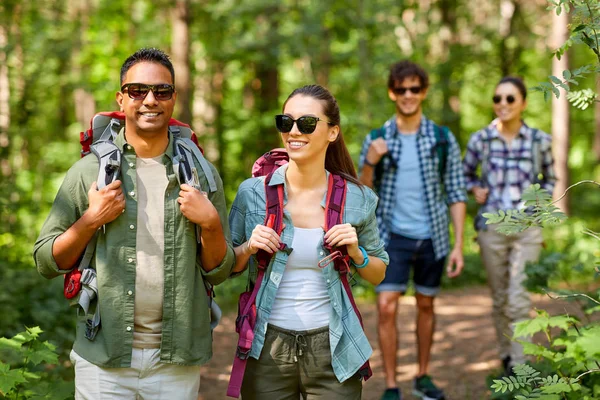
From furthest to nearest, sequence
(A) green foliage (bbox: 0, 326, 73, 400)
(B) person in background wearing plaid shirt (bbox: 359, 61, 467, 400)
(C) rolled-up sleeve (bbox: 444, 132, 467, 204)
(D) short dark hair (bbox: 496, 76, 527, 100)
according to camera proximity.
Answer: (D) short dark hair (bbox: 496, 76, 527, 100), (C) rolled-up sleeve (bbox: 444, 132, 467, 204), (B) person in background wearing plaid shirt (bbox: 359, 61, 467, 400), (A) green foliage (bbox: 0, 326, 73, 400)

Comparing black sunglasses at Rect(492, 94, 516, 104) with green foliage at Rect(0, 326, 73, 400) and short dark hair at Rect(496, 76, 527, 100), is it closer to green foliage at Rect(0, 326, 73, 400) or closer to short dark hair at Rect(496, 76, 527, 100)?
short dark hair at Rect(496, 76, 527, 100)

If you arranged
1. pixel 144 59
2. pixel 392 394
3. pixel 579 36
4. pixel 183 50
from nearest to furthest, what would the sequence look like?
pixel 144 59 → pixel 579 36 → pixel 392 394 → pixel 183 50

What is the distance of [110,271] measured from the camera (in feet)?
10.9

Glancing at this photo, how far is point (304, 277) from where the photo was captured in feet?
11.7

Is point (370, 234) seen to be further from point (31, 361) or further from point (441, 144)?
point (441, 144)

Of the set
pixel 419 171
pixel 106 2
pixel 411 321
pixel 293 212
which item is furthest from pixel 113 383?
pixel 106 2

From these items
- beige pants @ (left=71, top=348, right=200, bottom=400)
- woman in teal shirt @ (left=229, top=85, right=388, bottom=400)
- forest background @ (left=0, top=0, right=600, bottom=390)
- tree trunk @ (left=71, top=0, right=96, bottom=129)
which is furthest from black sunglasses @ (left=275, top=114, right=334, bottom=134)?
tree trunk @ (left=71, top=0, right=96, bottom=129)

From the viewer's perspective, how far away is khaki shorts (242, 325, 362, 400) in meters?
3.49

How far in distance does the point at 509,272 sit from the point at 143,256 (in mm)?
4197

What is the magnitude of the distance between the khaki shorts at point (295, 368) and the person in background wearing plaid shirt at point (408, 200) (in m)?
2.47

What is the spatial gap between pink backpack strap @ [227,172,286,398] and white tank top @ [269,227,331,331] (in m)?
0.10

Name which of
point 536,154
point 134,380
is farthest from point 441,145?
point 134,380

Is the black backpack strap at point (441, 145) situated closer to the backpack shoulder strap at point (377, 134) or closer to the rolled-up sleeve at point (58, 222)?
the backpack shoulder strap at point (377, 134)

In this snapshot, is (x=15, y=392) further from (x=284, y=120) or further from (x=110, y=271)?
(x=284, y=120)
